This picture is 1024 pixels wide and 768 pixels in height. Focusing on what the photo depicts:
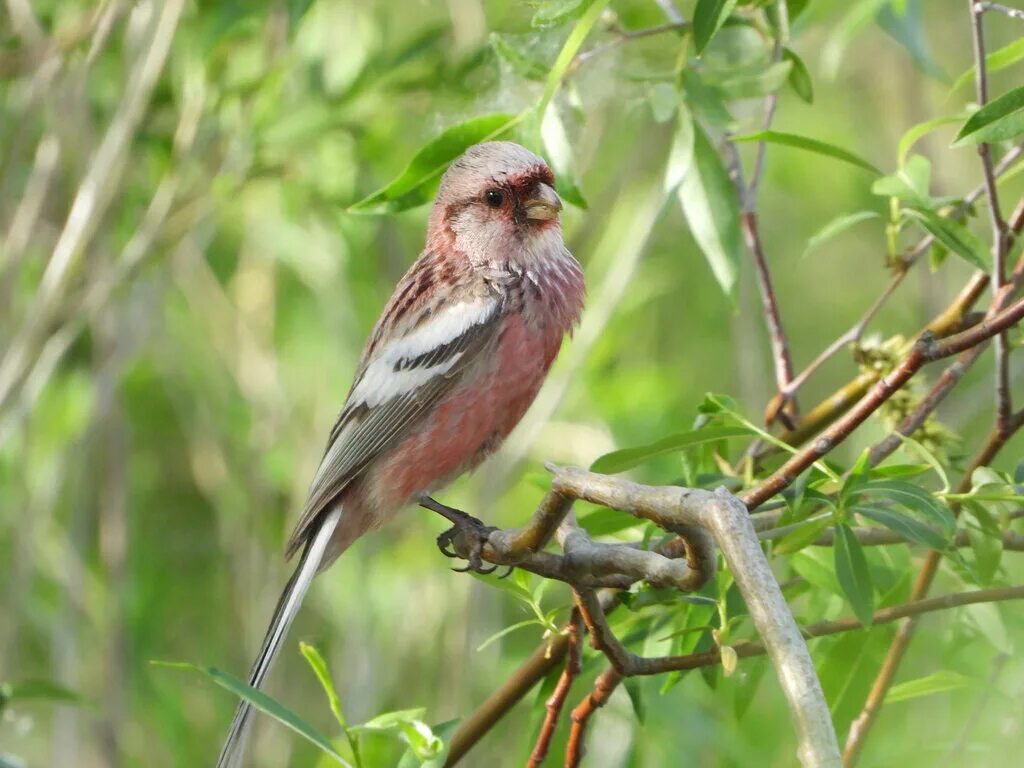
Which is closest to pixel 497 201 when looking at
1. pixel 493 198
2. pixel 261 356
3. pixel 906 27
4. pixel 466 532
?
pixel 493 198

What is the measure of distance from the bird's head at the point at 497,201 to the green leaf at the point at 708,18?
1020mm

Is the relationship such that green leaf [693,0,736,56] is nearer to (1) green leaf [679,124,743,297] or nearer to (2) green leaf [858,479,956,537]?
(1) green leaf [679,124,743,297]

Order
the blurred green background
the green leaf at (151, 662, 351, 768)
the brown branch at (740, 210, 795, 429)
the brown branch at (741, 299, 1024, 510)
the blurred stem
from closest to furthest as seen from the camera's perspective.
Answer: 1. the brown branch at (741, 299, 1024, 510)
2. the green leaf at (151, 662, 351, 768)
3. the brown branch at (740, 210, 795, 429)
4. the blurred stem
5. the blurred green background

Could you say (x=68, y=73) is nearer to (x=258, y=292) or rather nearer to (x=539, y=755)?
(x=258, y=292)

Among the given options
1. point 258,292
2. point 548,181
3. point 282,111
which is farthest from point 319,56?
point 548,181

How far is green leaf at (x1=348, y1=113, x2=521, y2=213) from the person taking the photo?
2.79 meters

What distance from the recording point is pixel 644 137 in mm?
5582

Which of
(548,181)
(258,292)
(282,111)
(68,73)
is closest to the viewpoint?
(548,181)

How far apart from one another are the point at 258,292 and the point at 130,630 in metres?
1.48

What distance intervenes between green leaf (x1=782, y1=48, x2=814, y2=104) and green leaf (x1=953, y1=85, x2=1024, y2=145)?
0.73 m

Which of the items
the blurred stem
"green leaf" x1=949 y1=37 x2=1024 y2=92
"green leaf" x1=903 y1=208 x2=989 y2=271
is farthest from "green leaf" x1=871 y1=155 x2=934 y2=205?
the blurred stem

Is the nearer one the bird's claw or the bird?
the bird's claw

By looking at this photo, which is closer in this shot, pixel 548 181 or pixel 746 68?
pixel 746 68

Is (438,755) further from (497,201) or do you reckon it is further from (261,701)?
(497,201)
